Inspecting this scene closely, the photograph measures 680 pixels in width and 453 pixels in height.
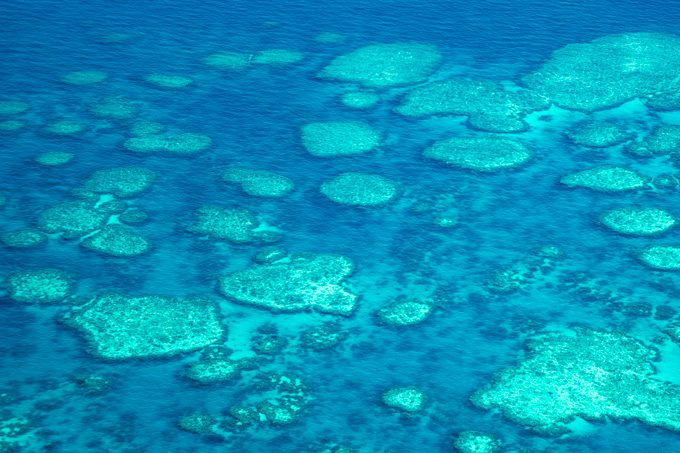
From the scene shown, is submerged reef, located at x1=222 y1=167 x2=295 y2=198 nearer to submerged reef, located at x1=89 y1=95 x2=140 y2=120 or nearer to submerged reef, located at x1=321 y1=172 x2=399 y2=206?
submerged reef, located at x1=321 y1=172 x2=399 y2=206

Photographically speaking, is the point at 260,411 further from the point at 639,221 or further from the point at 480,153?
the point at 480,153

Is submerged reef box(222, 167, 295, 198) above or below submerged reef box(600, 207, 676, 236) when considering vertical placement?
above

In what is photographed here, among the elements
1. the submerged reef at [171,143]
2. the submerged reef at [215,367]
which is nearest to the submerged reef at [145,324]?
the submerged reef at [215,367]

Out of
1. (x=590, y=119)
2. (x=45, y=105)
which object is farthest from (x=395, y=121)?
(x=45, y=105)

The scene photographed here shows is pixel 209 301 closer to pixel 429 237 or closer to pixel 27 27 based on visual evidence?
pixel 429 237

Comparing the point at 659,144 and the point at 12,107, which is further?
the point at 12,107

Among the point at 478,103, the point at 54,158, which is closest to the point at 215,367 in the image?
the point at 54,158

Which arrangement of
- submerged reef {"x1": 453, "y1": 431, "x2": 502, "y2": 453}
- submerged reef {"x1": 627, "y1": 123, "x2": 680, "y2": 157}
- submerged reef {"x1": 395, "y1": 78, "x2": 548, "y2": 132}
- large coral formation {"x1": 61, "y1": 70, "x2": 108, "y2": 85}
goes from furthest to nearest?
large coral formation {"x1": 61, "y1": 70, "x2": 108, "y2": 85}, submerged reef {"x1": 395, "y1": 78, "x2": 548, "y2": 132}, submerged reef {"x1": 627, "y1": 123, "x2": 680, "y2": 157}, submerged reef {"x1": 453, "y1": 431, "x2": 502, "y2": 453}

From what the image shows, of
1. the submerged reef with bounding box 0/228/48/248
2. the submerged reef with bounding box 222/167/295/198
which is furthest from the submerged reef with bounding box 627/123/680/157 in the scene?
the submerged reef with bounding box 0/228/48/248
